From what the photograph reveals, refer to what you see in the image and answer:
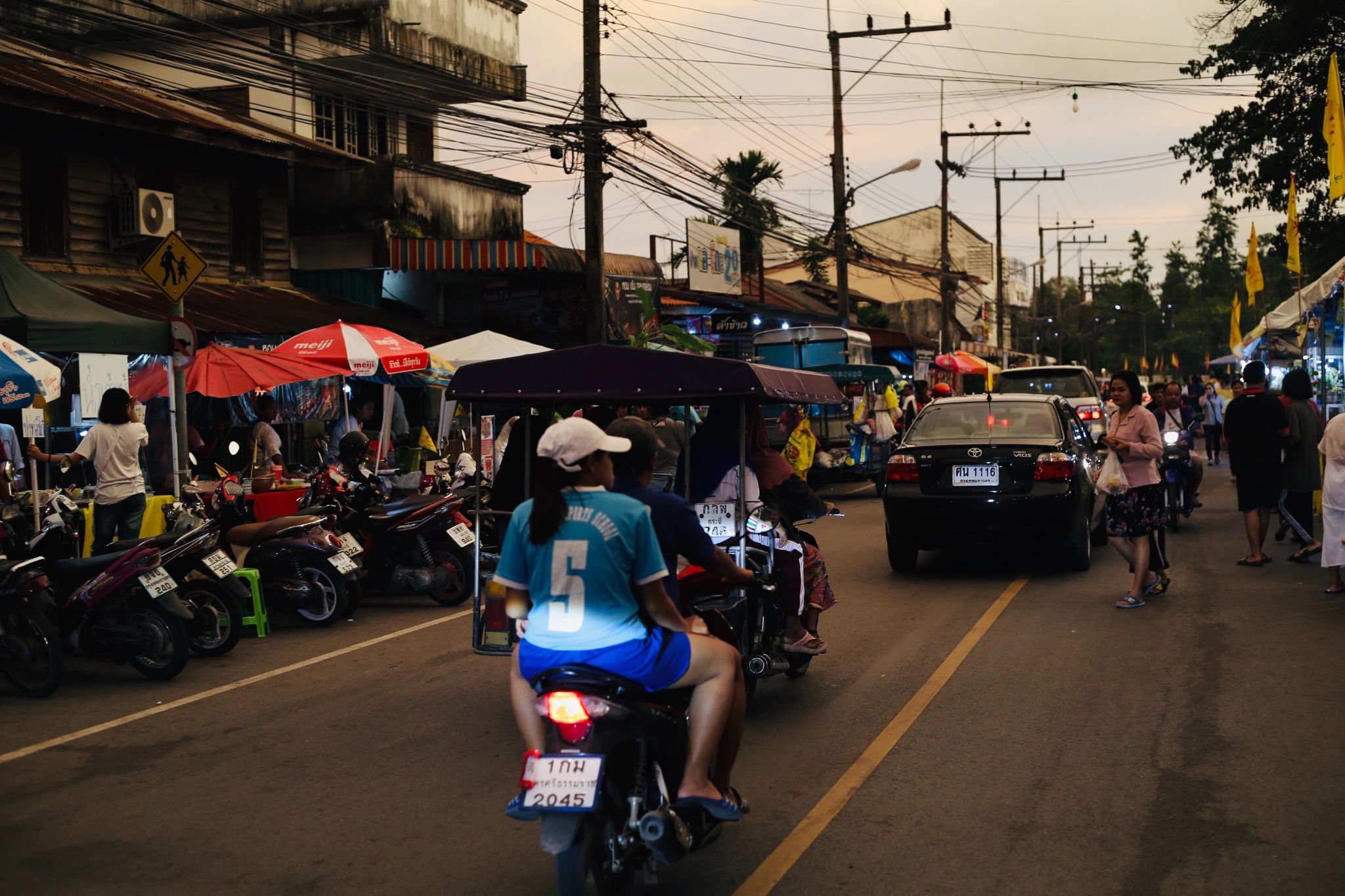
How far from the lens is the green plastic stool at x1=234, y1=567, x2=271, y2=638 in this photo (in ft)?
33.5

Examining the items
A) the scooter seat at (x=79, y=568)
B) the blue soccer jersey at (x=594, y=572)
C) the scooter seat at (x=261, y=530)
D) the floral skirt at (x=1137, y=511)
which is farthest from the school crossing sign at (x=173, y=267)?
the blue soccer jersey at (x=594, y=572)

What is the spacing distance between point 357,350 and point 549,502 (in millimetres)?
11783

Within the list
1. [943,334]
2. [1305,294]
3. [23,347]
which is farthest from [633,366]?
[943,334]

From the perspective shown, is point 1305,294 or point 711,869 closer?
point 711,869

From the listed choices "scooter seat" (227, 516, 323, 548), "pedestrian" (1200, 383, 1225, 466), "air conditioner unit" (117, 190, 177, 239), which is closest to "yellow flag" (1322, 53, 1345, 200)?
"scooter seat" (227, 516, 323, 548)

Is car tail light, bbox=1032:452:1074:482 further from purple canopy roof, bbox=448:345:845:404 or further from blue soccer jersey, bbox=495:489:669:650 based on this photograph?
blue soccer jersey, bbox=495:489:669:650

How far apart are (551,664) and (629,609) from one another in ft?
1.03

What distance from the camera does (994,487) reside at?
11914 mm

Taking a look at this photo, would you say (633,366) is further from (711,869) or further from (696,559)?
(711,869)

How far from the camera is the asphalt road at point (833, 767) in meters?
4.83

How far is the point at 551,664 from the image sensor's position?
4312 millimetres

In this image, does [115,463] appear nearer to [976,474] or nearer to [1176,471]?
[976,474]

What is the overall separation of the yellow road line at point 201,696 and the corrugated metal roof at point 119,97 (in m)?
9.67

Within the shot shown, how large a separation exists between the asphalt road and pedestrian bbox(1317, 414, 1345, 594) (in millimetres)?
604
